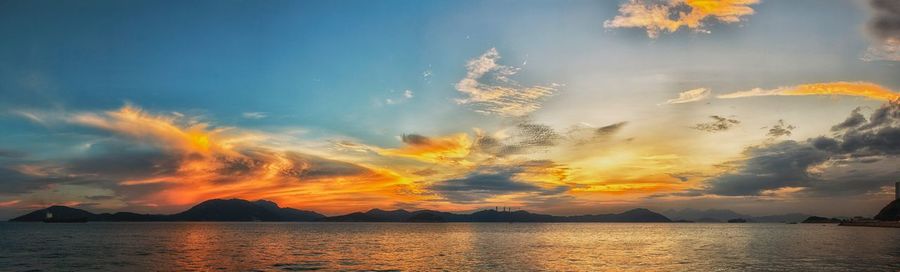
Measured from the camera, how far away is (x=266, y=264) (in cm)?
7444

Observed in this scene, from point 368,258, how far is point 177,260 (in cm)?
2785

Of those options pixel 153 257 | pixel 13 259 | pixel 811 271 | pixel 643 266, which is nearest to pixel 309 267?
pixel 153 257

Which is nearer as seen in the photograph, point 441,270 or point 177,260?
point 441,270

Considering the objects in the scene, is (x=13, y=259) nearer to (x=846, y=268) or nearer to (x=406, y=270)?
(x=406, y=270)

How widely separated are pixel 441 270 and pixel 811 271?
1721 inches

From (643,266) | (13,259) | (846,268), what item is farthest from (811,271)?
(13,259)

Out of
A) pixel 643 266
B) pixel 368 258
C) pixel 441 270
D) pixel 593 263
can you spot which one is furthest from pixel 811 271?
pixel 368 258

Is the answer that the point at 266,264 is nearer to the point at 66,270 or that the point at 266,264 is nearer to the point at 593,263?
the point at 66,270

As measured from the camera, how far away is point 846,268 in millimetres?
67062

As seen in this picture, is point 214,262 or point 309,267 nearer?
point 309,267

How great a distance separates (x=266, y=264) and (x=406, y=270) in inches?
818

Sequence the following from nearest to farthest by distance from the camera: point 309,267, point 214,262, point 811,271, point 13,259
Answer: point 811,271
point 309,267
point 214,262
point 13,259

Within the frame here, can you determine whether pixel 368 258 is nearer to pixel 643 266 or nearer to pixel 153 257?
pixel 153 257

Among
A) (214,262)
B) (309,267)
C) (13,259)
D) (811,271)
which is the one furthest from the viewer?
(13,259)
